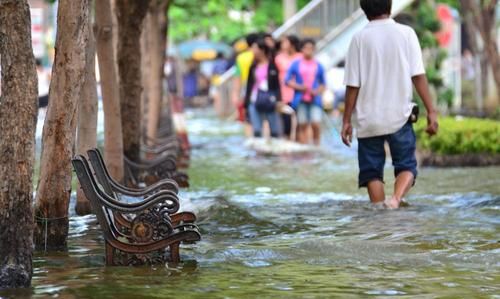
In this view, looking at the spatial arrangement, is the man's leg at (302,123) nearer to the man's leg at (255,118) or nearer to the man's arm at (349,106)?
the man's leg at (255,118)

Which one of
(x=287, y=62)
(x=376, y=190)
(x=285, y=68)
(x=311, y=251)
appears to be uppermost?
(x=287, y=62)

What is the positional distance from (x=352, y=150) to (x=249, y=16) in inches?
1182

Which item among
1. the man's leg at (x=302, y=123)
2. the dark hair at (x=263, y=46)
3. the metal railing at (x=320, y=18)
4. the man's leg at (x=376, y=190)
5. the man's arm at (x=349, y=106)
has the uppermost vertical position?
the metal railing at (x=320, y=18)

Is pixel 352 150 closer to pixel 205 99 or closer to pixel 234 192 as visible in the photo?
pixel 234 192

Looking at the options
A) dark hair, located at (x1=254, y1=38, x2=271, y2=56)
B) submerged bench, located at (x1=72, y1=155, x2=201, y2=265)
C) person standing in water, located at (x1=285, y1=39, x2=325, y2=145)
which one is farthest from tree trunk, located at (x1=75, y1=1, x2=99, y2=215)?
dark hair, located at (x1=254, y1=38, x2=271, y2=56)

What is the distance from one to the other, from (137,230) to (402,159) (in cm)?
368

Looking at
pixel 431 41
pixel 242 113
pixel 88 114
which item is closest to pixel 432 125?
pixel 88 114

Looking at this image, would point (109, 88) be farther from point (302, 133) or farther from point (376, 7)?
point (302, 133)

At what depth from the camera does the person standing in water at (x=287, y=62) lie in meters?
22.5

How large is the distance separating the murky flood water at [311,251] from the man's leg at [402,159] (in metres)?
0.21

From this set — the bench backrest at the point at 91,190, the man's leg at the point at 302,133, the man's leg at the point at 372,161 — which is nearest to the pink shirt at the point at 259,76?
the man's leg at the point at 302,133

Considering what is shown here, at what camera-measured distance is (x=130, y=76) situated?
46.5 feet

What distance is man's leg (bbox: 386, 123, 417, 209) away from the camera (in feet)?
37.9

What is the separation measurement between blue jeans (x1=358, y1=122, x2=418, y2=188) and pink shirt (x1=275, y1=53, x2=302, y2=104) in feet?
34.6
